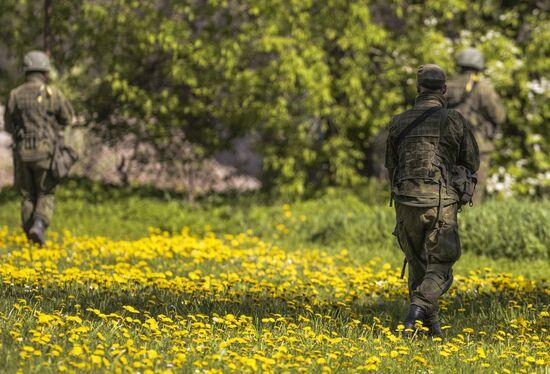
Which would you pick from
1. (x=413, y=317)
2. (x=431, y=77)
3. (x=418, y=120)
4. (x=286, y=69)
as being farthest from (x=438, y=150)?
(x=286, y=69)

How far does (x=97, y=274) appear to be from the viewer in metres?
8.60

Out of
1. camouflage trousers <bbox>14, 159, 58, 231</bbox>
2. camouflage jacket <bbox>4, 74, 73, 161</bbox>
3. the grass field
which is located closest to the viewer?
the grass field

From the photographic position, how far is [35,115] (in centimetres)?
1093

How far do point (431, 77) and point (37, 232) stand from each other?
566 centimetres

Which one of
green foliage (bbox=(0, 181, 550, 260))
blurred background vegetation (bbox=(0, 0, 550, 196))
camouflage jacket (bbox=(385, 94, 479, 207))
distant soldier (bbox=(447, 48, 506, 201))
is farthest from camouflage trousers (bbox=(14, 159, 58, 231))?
camouflage jacket (bbox=(385, 94, 479, 207))

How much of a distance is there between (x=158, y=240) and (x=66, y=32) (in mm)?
6067

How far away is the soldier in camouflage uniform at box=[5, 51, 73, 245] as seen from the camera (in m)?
10.9

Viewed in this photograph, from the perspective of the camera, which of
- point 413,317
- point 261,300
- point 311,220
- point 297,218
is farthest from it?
point 297,218

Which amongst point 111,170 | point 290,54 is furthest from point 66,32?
point 290,54

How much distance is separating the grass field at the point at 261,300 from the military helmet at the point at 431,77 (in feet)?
5.67

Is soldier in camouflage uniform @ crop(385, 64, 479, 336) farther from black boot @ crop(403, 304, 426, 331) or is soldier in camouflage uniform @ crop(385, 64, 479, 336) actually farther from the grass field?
the grass field

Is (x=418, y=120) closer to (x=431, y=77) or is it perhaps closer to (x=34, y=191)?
(x=431, y=77)

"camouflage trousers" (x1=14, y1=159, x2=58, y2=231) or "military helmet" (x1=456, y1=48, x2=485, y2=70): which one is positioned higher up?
"military helmet" (x1=456, y1=48, x2=485, y2=70)

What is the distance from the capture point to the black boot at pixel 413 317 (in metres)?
6.71
